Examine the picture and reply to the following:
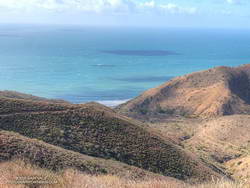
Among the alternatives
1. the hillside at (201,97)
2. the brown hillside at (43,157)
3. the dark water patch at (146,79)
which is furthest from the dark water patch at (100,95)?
the brown hillside at (43,157)

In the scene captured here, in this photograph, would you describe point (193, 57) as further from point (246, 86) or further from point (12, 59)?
point (246, 86)

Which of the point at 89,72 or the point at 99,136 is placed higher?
the point at 99,136

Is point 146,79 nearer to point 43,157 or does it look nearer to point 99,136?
point 99,136

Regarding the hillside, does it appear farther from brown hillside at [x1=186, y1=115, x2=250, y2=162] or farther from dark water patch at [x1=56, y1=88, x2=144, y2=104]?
dark water patch at [x1=56, y1=88, x2=144, y2=104]

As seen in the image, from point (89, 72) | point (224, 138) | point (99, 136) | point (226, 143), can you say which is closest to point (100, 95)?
point (89, 72)

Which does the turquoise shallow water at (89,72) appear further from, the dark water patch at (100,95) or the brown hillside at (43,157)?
the brown hillside at (43,157)

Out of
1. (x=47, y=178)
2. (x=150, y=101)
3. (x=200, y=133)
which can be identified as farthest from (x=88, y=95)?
(x=47, y=178)

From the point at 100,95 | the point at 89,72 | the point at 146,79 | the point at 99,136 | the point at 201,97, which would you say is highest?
the point at 99,136
